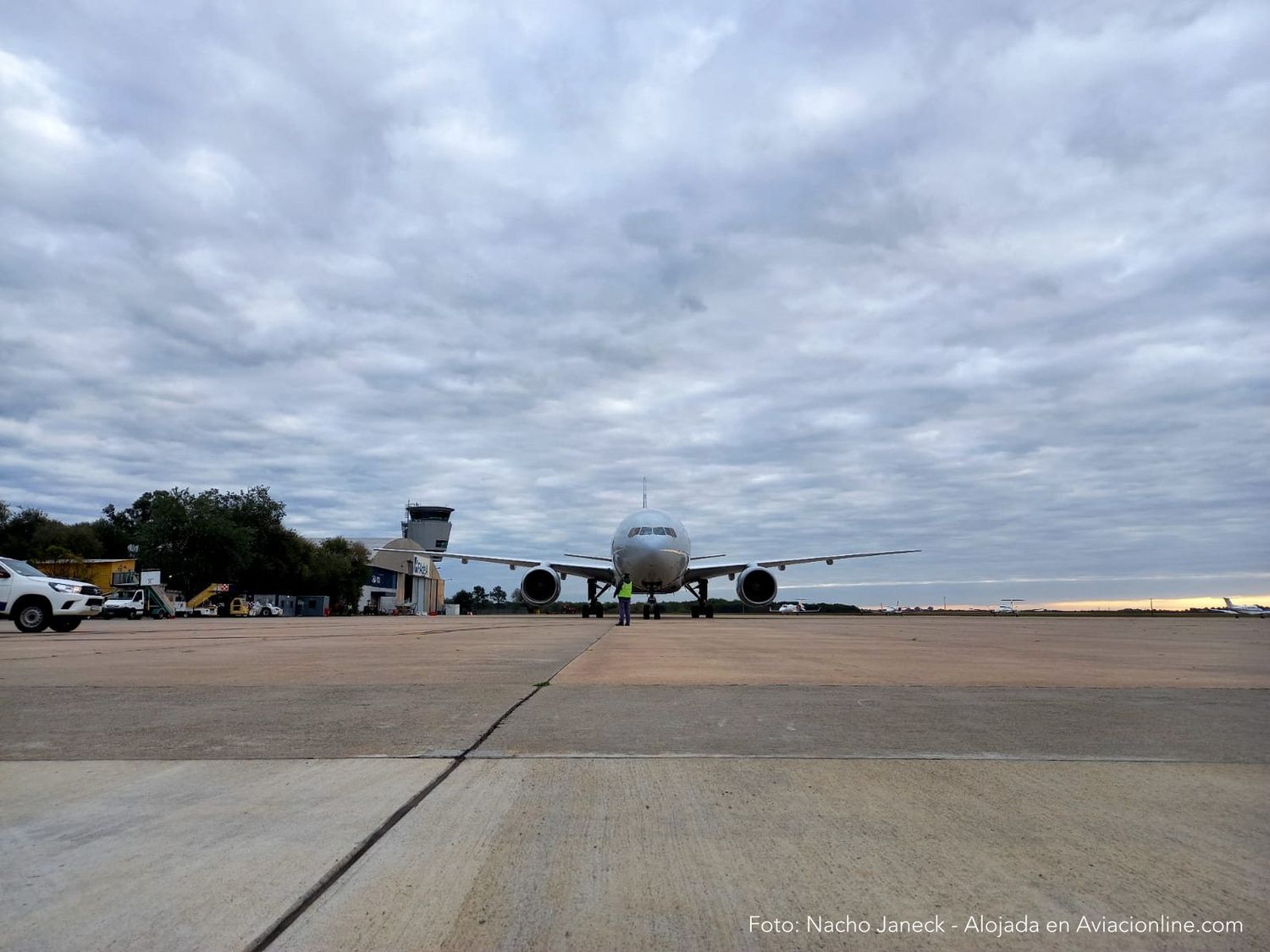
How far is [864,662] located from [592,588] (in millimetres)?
26306

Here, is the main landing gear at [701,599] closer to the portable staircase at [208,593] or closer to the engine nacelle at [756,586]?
the engine nacelle at [756,586]

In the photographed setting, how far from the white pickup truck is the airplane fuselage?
52.1ft

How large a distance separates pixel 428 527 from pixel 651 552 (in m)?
108

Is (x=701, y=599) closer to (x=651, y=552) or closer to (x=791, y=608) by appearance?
(x=651, y=552)

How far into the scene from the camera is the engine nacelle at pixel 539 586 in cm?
3234

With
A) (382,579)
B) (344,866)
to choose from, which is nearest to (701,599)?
(344,866)

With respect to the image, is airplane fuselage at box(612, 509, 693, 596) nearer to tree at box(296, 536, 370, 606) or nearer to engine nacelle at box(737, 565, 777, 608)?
engine nacelle at box(737, 565, 777, 608)

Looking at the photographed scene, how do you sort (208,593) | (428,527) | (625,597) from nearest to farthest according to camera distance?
(625,597)
(208,593)
(428,527)

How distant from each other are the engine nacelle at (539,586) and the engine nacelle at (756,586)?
6975 millimetres

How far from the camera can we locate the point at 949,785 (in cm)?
379

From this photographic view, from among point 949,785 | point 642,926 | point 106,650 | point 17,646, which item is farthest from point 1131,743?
point 17,646

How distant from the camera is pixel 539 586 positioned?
32625mm

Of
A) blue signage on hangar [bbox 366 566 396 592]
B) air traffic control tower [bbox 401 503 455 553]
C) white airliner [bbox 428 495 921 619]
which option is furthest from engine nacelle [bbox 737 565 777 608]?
air traffic control tower [bbox 401 503 455 553]

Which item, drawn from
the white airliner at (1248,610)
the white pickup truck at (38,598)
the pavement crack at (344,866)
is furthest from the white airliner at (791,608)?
the pavement crack at (344,866)
